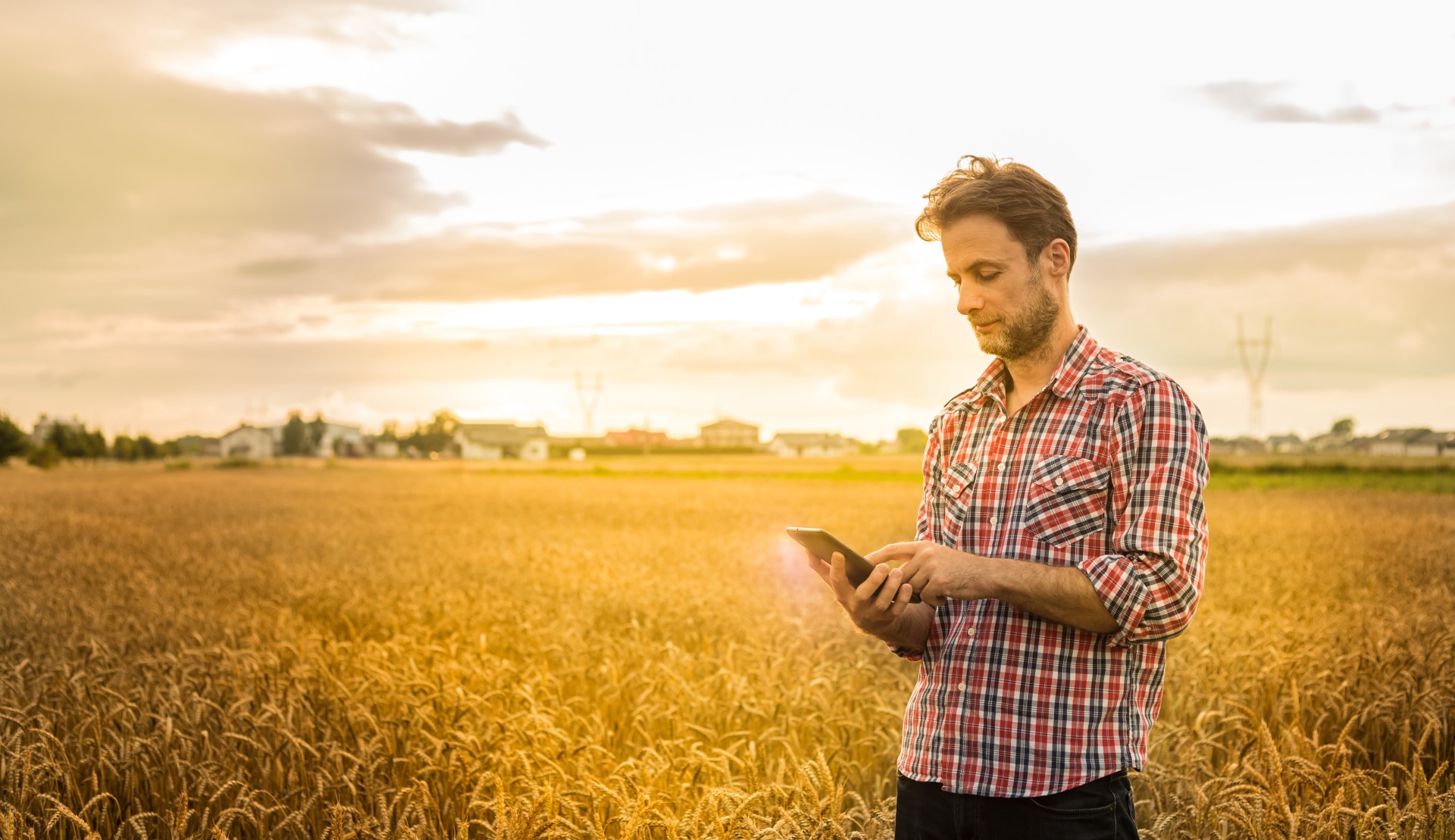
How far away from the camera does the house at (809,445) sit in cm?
12481

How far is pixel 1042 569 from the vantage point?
2.59m

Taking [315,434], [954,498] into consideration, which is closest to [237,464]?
[315,434]

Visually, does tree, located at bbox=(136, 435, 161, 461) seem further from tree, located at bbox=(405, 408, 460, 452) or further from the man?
the man

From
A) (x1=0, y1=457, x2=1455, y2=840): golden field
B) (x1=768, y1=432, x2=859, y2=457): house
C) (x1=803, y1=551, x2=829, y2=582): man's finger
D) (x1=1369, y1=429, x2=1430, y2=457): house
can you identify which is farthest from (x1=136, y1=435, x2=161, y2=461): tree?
(x1=803, y1=551, x2=829, y2=582): man's finger

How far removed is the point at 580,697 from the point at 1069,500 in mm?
4817

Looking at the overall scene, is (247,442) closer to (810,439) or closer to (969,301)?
(810,439)

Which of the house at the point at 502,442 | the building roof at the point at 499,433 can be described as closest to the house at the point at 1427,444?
the house at the point at 502,442

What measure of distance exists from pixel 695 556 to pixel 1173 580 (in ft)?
48.3

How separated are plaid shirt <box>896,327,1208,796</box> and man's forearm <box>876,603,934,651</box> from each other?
0.06 metres

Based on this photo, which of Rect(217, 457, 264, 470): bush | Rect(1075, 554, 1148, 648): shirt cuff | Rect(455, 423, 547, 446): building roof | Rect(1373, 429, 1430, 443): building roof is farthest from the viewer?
Rect(455, 423, 547, 446): building roof

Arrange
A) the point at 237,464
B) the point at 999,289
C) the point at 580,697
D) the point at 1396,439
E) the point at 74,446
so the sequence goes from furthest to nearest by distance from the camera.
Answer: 1. the point at 74,446
2. the point at 1396,439
3. the point at 237,464
4. the point at 580,697
5. the point at 999,289

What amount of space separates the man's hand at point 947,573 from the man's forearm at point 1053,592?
0.09 feet

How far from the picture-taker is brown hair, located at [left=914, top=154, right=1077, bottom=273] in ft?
9.02

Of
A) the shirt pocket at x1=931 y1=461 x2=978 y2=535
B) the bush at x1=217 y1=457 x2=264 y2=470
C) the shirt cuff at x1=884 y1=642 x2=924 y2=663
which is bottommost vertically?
the bush at x1=217 y1=457 x2=264 y2=470
